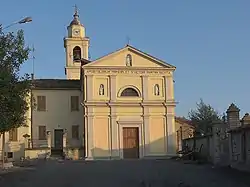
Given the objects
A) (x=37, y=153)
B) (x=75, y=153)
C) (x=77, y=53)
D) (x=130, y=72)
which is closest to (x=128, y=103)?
(x=130, y=72)

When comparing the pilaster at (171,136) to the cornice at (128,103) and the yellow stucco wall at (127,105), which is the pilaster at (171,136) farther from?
the cornice at (128,103)

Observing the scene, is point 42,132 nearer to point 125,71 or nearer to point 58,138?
point 58,138

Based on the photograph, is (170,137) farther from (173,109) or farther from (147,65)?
(147,65)

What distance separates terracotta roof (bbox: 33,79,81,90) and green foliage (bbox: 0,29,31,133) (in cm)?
2438

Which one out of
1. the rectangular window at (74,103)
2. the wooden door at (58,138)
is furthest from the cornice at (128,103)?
the wooden door at (58,138)

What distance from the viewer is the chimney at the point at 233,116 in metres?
24.0

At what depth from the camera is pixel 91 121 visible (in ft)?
132

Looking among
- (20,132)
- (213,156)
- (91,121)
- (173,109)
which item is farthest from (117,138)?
(213,156)

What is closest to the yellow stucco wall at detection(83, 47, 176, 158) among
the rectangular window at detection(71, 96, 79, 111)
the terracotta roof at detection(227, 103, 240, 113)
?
the rectangular window at detection(71, 96, 79, 111)

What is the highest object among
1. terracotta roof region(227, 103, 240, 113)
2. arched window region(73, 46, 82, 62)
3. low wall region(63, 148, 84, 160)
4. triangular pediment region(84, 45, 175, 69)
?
arched window region(73, 46, 82, 62)

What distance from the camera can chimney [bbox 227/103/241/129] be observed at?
23992 millimetres

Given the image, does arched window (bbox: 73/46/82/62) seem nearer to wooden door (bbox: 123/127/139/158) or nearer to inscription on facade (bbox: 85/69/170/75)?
inscription on facade (bbox: 85/69/170/75)

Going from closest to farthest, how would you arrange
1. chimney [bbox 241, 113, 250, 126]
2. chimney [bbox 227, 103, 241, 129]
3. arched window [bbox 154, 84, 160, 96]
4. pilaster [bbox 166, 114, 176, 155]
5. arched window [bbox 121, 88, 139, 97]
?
chimney [bbox 241, 113, 250, 126], chimney [bbox 227, 103, 241, 129], pilaster [bbox 166, 114, 176, 155], arched window [bbox 121, 88, 139, 97], arched window [bbox 154, 84, 160, 96]

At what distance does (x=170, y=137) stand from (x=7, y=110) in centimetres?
2369
